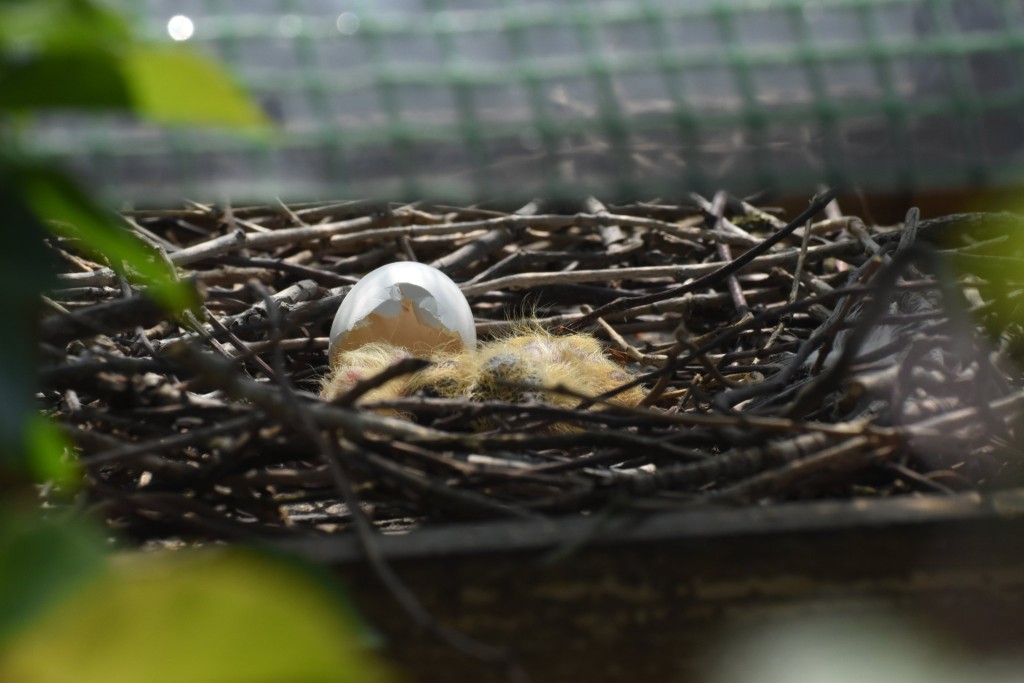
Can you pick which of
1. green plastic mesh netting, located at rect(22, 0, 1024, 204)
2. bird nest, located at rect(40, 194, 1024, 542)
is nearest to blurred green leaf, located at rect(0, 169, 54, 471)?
bird nest, located at rect(40, 194, 1024, 542)

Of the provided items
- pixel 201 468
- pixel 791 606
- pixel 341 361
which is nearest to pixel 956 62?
pixel 791 606

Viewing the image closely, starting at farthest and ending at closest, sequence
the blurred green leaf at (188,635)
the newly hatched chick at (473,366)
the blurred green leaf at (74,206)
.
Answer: the newly hatched chick at (473,366)
the blurred green leaf at (74,206)
the blurred green leaf at (188,635)

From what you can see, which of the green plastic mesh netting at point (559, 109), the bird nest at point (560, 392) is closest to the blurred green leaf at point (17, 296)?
the bird nest at point (560, 392)

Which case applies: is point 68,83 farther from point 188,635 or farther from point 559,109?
point 559,109

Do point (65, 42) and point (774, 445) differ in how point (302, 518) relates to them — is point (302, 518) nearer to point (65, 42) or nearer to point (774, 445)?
point (774, 445)

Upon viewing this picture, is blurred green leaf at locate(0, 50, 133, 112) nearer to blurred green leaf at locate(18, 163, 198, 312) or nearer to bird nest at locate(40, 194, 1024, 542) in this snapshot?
blurred green leaf at locate(18, 163, 198, 312)

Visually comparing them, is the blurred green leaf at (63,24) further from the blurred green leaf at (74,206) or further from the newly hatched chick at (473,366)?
the newly hatched chick at (473,366)
